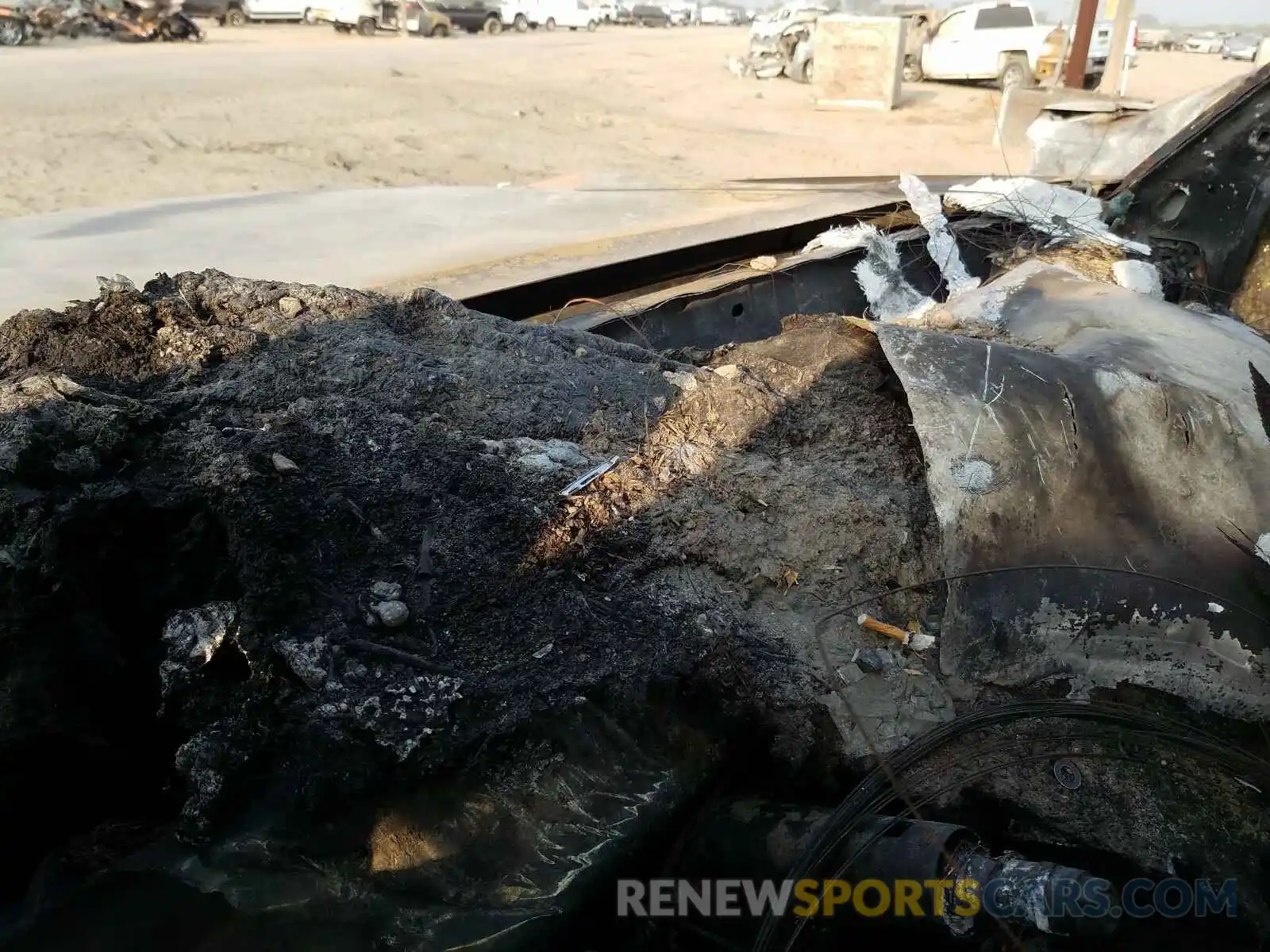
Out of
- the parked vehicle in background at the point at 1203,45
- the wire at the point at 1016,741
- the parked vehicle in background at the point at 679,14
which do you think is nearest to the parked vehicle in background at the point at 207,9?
the parked vehicle in background at the point at 679,14

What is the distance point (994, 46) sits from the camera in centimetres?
1554

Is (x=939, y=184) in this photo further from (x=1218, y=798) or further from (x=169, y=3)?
(x=169, y=3)

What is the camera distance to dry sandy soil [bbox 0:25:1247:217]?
8156 mm

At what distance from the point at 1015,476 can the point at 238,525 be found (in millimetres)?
1745

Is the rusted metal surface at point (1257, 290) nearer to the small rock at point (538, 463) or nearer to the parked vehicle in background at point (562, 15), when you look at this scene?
the small rock at point (538, 463)

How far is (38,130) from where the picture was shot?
8.70m

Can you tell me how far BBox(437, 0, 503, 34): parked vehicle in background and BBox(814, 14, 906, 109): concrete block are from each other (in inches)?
436

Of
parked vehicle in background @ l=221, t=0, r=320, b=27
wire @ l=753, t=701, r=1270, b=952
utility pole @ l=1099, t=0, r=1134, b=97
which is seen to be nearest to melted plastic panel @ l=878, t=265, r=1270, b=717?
wire @ l=753, t=701, r=1270, b=952

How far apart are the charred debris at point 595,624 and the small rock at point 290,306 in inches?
0.6

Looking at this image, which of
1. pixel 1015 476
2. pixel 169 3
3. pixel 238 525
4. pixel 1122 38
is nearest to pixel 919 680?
pixel 1015 476

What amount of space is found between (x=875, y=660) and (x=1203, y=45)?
4264cm

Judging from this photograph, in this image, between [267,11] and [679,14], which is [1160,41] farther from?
[267,11]

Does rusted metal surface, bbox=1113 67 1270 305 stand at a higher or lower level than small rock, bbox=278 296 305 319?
higher

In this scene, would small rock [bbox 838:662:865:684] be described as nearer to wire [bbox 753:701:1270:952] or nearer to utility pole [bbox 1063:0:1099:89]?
wire [bbox 753:701:1270:952]
